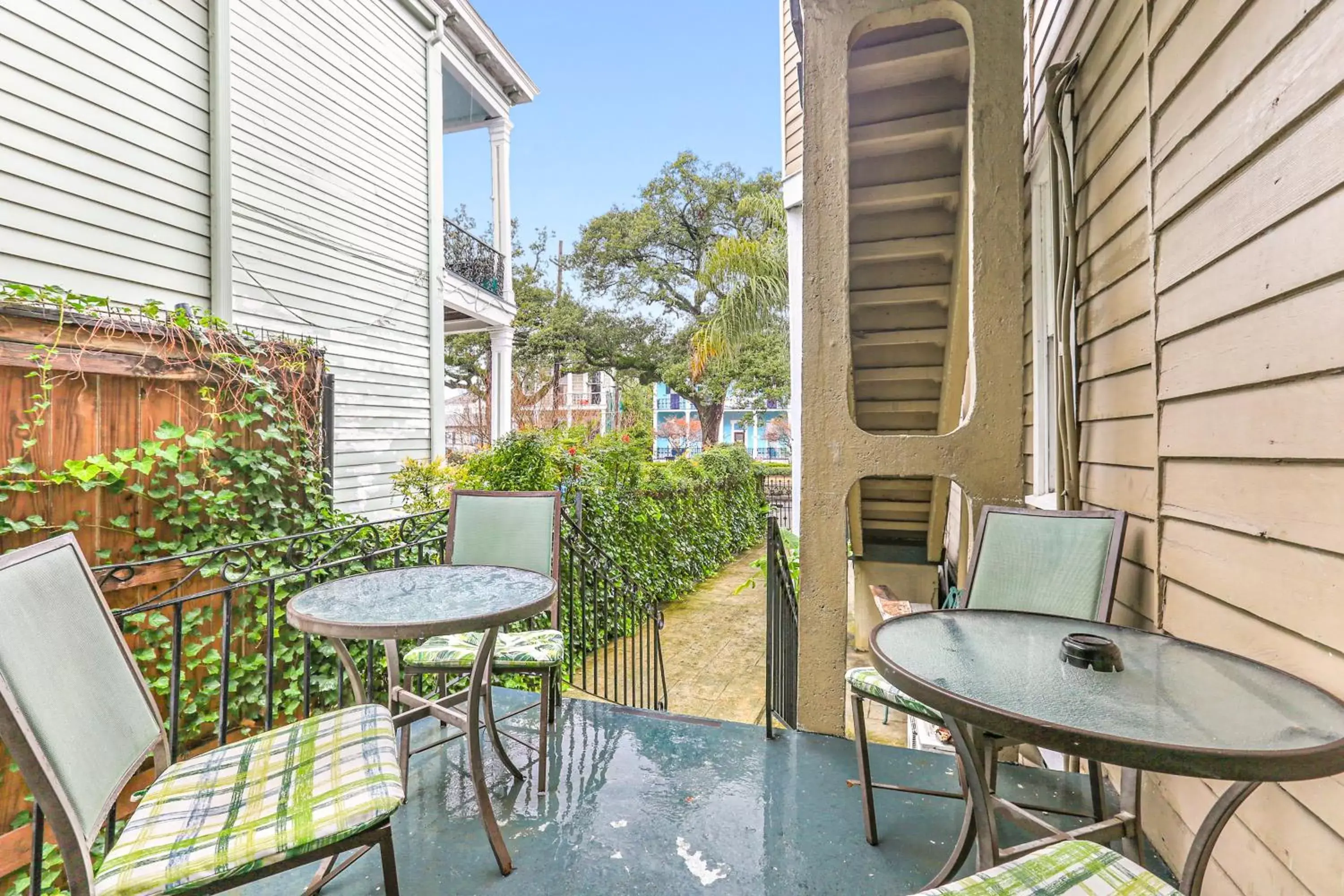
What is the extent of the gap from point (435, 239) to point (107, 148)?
3096 mm

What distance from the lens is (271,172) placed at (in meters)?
4.80

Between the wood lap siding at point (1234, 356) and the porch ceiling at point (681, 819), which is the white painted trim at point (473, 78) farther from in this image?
the porch ceiling at point (681, 819)

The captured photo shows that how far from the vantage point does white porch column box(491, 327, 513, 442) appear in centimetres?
859

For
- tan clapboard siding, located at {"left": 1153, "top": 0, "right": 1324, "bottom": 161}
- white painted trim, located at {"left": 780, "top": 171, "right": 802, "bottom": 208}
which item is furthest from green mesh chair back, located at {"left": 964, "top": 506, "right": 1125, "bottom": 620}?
white painted trim, located at {"left": 780, "top": 171, "right": 802, "bottom": 208}

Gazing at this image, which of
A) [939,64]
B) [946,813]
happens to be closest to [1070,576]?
[946,813]

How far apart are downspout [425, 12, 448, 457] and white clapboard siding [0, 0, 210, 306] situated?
7.56ft

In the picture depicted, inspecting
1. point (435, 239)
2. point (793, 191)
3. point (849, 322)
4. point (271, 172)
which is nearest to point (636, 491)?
point (435, 239)

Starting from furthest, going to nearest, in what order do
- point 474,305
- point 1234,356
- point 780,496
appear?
1. point 780,496
2. point 474,305
3. point 1234,356

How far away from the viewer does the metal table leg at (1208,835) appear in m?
1.07

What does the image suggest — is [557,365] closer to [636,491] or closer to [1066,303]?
[636,491]

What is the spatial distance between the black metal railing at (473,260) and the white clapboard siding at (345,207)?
1299 millimetres

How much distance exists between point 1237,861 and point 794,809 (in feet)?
3.63

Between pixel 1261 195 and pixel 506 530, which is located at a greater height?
pixel 1261 195

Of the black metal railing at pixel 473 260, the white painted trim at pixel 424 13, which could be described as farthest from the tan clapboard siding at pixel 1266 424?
the black metal railing at pixel 473 260
